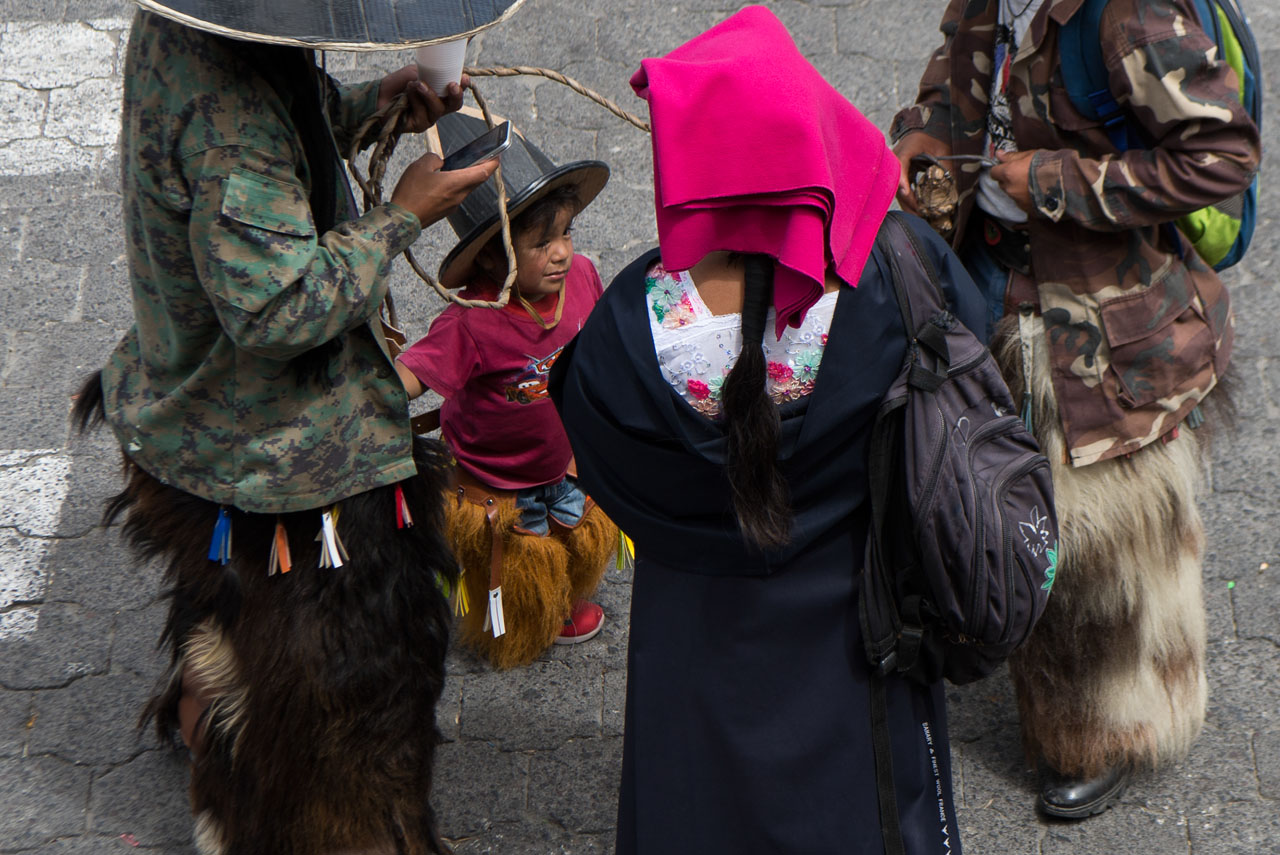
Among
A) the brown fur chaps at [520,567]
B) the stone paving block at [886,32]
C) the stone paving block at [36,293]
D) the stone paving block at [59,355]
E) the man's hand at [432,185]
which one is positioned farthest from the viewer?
the stone paving block at [886,32]

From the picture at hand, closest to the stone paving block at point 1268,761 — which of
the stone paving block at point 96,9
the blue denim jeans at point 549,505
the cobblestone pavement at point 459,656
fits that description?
the cobblestone pavement at point 459,656

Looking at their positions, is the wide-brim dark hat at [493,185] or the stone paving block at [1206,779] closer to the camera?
the wide-brim dark hat at [493,185]

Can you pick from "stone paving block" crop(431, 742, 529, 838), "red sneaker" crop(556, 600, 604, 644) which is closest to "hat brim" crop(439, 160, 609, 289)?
"red sneaker" crop(556, 600, 604, 644)

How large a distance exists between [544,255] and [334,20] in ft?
3.26

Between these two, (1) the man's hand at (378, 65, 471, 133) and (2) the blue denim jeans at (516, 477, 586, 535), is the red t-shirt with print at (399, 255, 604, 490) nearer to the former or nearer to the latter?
(2) the blue denim jeans at (516, 477, 586, 535)

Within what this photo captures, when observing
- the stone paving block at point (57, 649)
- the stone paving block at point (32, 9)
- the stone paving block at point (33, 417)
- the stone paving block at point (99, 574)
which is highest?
the stone paving block at point (32, 9)

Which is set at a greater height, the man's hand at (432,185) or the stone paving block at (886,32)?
the man's hand at (432,185)

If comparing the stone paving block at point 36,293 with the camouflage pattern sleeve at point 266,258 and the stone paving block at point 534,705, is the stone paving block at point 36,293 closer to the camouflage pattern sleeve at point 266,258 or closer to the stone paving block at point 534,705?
the stone paving block at point 534,705

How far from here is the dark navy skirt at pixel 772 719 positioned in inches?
80.0

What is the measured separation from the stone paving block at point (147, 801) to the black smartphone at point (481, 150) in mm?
1658

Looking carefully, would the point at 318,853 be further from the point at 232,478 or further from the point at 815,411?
the point at 815,411

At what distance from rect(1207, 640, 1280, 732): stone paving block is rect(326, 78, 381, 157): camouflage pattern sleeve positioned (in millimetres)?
2372

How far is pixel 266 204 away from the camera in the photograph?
1.98 meters

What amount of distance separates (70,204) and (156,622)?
1.87 m
